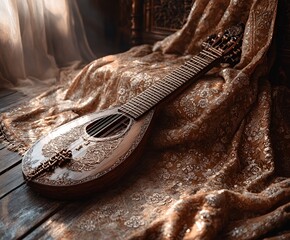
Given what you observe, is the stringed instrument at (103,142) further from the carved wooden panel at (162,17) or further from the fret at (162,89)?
the carved wooden panel at (162,17)

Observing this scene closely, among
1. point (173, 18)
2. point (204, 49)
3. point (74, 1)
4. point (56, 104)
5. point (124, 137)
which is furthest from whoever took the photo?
point (74, 1)

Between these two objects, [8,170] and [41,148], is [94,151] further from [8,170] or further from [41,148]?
[8,170]

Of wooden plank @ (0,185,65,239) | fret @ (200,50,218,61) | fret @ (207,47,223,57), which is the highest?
fret @ (207,47,223,57)

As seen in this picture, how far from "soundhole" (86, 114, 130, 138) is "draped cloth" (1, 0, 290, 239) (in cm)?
16

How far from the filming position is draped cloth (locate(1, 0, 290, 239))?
1401mm

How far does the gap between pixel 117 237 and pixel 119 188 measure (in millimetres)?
296

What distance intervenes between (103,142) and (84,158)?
12cm

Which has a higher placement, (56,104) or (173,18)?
(173,18)

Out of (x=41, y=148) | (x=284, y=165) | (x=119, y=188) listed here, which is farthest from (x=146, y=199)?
(x=284, y=165)

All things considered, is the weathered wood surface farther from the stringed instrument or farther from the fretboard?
the fretboard

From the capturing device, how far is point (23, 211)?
5.05 feet

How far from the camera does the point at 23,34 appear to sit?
112 inches

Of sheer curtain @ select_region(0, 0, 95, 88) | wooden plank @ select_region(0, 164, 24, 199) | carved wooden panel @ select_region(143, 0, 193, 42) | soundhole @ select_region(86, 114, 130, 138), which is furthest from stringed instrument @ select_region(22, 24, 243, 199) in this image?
sheer curtain @ select_region(0, 0, 95, 88)

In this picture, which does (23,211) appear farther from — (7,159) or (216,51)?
(216,51)
